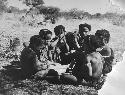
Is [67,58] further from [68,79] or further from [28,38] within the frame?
[28,38]

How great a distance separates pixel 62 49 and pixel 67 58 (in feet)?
0.88

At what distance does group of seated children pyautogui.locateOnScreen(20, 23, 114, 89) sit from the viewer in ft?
12.1

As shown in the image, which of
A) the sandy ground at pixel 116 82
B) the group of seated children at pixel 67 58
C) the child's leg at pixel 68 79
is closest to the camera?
the group of seated children at pixel 67 58

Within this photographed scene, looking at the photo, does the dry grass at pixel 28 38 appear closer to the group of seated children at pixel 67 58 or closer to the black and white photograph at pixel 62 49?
the black and white photograph at pixel 62 49

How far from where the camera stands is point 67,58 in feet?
13.9

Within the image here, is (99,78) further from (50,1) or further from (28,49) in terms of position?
(50,1)

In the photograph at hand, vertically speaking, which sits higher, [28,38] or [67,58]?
[28,38]

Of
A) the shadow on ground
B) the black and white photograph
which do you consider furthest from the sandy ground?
the shadow on ground

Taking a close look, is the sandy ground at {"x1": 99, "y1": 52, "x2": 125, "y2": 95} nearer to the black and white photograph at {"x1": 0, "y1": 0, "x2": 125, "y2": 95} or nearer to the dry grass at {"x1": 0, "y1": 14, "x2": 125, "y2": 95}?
the black and white photograph at {"x1": 0, "y1": 0, "x2": 125, "y2": 95}

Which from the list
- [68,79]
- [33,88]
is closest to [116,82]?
[68,79]

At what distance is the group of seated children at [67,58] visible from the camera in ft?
12.1

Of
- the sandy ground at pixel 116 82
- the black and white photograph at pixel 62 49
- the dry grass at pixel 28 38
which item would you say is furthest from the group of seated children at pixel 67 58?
the sandy ground at pixel 116 82

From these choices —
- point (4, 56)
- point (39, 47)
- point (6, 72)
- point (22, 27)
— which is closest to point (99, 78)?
point (39, 47)

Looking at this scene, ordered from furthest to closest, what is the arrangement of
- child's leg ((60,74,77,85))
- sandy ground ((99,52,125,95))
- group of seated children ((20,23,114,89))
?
sandy ground ((99,52,125,95))
child's leg ((60,74,77,85))
group of seated children ((20,23,114,89))
